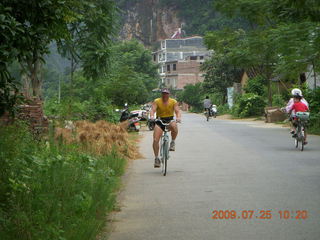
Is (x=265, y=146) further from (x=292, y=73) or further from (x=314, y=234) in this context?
(x=314, y=234)

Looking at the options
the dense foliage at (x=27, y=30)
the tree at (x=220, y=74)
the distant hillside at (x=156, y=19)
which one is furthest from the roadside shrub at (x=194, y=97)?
the dense foliage at (x=27, y=30)

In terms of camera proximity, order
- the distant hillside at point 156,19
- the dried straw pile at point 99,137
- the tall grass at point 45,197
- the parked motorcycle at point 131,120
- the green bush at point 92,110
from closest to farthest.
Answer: the tall grass at point 45,197
the dried straw pile at point 99,137
the green bush at point 92,110
the parked motorcycle at point 131,120
the distant hillside at point 156,19

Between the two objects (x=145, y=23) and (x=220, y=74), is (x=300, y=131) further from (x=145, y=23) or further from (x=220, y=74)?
(x=145, y=23)

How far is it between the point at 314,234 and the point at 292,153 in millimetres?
10376

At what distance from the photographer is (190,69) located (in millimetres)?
128375

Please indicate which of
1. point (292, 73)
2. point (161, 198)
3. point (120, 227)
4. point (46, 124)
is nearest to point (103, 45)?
point (292, 73)

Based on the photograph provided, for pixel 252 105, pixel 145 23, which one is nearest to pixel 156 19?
pixel 145 23

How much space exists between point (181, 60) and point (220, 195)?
412 feet

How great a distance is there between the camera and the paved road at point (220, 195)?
756 cm

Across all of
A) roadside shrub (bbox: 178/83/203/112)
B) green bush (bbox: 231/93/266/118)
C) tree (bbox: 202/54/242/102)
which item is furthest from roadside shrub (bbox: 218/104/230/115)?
roadside shrub (bbox: 178/83/203/112)

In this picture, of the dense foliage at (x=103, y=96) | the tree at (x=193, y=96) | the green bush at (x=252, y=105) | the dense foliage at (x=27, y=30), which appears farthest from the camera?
the tree at (x=193, y=96)

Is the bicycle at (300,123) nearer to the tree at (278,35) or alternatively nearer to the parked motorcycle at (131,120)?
the tree at (278,35)
